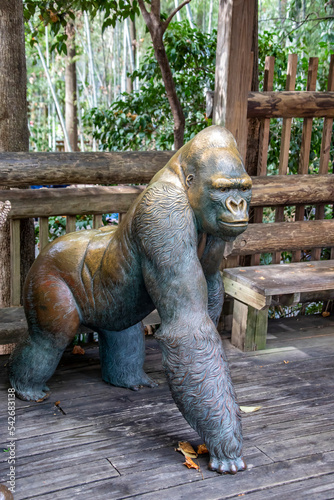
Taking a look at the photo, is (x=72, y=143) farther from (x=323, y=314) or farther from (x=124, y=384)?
(x=124, y=384)

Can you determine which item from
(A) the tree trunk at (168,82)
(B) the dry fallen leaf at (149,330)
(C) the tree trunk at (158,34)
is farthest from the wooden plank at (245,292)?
(C) the tree trunk at (158,34)

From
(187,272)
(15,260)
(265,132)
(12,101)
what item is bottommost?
(15,260)

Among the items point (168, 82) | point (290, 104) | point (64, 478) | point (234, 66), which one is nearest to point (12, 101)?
point (168, 82)

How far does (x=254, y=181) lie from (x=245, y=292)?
847 millimetres

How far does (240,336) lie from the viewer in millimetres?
3553

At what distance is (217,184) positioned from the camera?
2166 mm

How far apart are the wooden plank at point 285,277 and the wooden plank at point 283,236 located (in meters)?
0.20

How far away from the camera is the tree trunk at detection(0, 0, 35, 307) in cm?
389

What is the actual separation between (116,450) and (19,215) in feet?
5.22

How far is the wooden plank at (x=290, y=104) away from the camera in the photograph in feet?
12.4

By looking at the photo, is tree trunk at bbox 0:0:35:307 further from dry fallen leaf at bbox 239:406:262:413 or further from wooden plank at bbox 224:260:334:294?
dry fallen leaf at bbox 239:406:262:413

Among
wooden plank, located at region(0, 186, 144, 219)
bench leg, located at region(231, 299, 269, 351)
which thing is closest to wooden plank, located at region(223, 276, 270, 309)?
bench leg, located at region(231, 299, 269, 351)

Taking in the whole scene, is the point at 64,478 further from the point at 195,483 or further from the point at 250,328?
the point at 250,328

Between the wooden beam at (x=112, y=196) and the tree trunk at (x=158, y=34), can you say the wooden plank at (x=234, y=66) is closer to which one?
the wooden beam at (x=112, y=196)
